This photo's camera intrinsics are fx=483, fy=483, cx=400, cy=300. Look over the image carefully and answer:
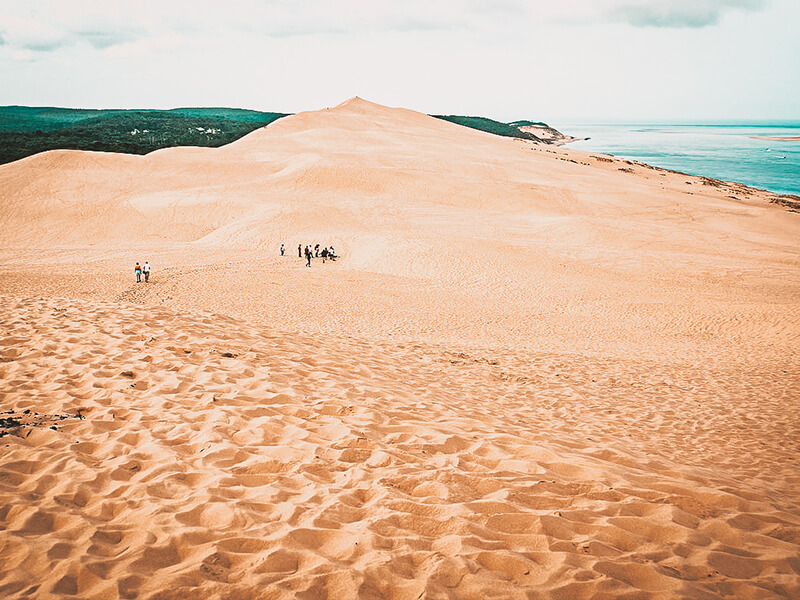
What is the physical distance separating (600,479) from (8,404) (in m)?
6.88

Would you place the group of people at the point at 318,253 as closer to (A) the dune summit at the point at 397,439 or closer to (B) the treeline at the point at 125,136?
(A) the dune summit at the point at 397,439

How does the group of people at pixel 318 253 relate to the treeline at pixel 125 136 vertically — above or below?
below

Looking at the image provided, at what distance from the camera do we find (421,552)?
3770mm

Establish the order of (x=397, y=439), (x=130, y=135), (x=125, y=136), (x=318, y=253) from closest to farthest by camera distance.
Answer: (x=397, y=439), (x=318, y=253), (x=125, y=136), (x=130, y=135)

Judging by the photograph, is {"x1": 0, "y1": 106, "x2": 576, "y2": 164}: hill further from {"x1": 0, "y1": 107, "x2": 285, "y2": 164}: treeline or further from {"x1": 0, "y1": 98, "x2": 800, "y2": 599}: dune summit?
{"x1": 0, "y1": 98, "x2": 800, "y2": 599}: dune summit

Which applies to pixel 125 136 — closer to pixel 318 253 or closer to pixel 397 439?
pixel 318 253

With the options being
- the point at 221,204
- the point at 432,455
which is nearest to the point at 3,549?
the point at 432,455

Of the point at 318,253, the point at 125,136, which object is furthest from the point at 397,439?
the point at 125,136

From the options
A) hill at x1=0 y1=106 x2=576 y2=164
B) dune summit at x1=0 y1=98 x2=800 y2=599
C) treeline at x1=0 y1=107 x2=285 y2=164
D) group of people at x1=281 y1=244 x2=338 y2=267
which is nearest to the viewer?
dune summit at x1=0 y1=98 x2=800 y2=599

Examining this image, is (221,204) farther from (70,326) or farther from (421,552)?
(421,552)

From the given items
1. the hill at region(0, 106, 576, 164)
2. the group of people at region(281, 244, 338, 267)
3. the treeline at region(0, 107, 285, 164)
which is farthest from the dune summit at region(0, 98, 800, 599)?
the hill at region(0, 106, 576, 164)

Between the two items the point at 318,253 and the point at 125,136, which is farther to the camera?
the point at 125,136

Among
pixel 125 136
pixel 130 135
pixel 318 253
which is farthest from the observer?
pixel 130 135

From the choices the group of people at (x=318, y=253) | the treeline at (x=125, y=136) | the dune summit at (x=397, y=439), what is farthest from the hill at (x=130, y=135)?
the dune summit at (x=397, y=439)
